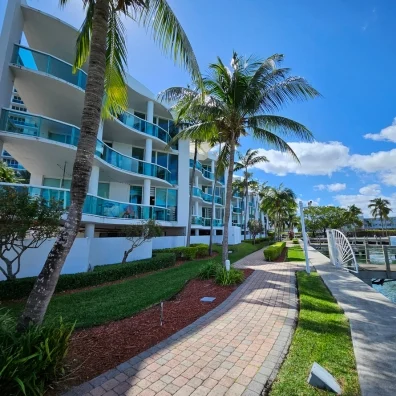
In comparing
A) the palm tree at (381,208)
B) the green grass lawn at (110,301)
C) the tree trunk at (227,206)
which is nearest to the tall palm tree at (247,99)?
the tree trunk at (227,206)

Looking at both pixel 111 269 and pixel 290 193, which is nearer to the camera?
pixel 111 269

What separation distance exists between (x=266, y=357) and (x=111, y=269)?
8551 mm

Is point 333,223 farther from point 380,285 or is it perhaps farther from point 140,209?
point 140,209

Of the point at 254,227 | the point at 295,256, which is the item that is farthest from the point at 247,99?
the point at 254,227

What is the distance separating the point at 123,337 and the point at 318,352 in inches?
142

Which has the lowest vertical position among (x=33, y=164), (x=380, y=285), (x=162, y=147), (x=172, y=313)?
(x=380, y=285)

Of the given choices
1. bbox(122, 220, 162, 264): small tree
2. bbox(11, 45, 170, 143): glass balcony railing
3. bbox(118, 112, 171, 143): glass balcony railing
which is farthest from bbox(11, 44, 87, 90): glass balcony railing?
bbox(122, 220, 162, 264): small tree

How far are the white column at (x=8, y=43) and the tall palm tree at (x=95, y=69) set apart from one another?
5401 millimetres

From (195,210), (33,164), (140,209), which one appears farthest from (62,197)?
(195,210)

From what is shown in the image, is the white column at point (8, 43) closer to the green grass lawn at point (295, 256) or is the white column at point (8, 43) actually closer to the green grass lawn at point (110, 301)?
the green grass lawn at point (110, 301)

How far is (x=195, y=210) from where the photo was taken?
94.6 ft

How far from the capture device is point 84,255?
36.9ft

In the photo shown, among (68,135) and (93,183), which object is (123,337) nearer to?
(68,135)

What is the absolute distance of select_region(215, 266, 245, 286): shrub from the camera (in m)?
9.45
